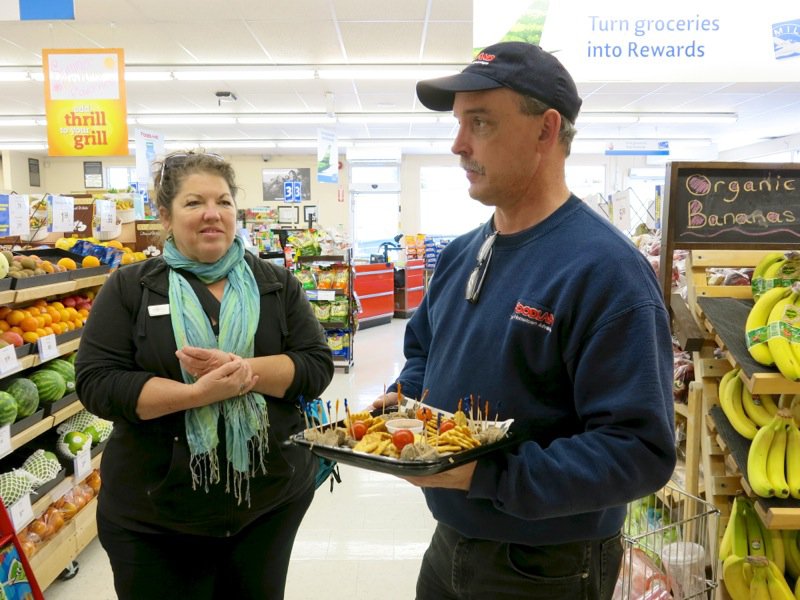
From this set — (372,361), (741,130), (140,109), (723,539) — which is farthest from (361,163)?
(723,539)

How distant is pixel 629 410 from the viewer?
3.33ft

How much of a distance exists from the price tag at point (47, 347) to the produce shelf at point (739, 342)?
2797 mm

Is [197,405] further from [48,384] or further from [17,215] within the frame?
[17,215]

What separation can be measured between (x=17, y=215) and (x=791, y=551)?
166 inches

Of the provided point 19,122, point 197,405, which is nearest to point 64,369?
point 197,405

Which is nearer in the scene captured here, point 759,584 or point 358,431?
point 358,431

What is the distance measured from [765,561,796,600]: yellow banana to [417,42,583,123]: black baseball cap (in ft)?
5.64

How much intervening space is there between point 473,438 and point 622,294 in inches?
14.2

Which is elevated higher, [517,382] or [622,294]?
[622,294]

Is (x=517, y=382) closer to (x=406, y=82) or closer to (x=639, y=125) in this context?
(x=406, y=82)

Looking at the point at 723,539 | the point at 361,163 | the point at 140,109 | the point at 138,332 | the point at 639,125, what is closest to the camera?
the point at 138,332

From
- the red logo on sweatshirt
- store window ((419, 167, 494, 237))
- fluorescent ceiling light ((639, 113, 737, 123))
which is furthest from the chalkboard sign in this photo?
store window ((419, 167, 494, 237))

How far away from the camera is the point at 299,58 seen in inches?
336

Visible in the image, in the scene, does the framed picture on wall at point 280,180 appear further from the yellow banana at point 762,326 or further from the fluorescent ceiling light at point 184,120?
the yellow banana at point 762,326
